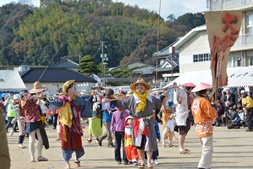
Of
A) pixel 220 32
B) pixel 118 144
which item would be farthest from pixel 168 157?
pixel 220 32

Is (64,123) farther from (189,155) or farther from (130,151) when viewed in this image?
(189,155)

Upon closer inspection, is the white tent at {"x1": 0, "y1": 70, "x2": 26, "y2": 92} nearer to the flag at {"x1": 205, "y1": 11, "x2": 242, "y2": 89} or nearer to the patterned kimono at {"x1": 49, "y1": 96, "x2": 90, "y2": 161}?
the patterned kimono at {"x1": 49, "y1": 96, "x2": 90, "y2": 161}

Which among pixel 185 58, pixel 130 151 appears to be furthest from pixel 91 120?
pixel 185 58

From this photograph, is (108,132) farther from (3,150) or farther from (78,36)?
(78,36)

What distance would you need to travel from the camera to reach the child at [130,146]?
10906 mm

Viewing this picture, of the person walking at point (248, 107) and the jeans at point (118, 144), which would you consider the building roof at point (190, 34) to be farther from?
the jeans at point (118, 144)

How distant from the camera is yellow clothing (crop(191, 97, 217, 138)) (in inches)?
366

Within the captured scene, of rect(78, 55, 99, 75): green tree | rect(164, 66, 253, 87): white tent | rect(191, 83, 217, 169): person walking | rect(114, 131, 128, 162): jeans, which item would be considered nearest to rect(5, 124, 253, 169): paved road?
rect(114, 131, 128, 162): jeans

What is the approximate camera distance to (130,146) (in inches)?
431

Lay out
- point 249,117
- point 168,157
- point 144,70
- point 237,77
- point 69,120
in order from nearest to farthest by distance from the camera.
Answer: point 69,120 < point 168,157 < point 249,117 < point 237,77 < point 144,70

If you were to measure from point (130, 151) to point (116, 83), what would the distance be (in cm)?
4109

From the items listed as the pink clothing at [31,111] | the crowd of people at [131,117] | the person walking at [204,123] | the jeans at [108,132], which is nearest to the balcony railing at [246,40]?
the jeans at [108,132]

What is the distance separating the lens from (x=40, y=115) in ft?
40.5

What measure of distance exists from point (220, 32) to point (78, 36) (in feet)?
266
